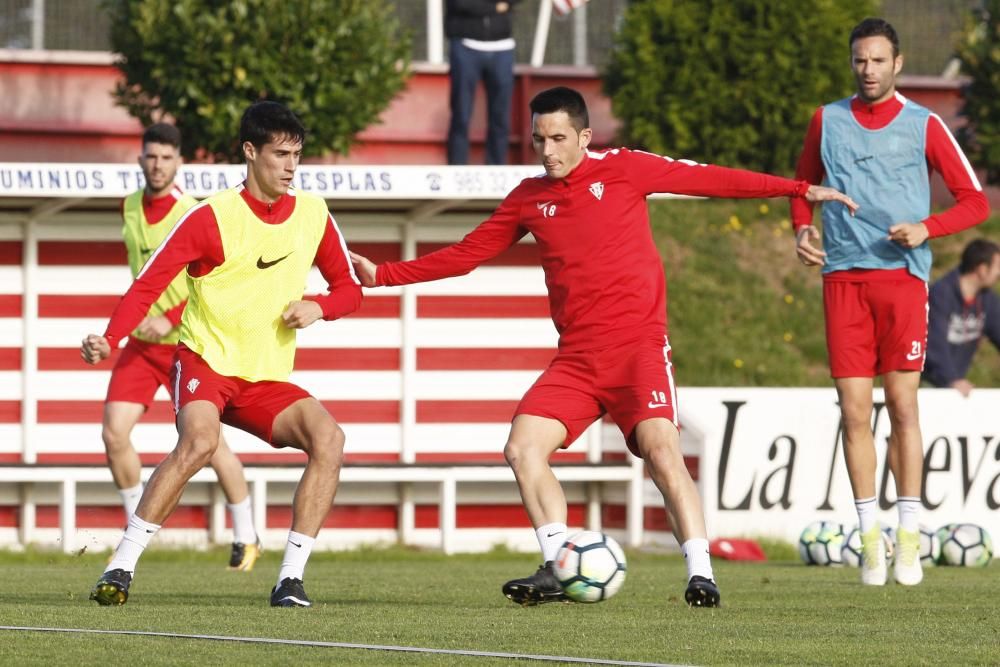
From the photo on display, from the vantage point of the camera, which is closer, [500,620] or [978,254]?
[500,620]

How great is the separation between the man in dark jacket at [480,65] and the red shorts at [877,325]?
7.39 meters

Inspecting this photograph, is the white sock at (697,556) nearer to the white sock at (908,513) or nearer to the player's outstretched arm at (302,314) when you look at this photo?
the player's outstretched arm at (302,314)

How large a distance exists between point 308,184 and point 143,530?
5.57 m

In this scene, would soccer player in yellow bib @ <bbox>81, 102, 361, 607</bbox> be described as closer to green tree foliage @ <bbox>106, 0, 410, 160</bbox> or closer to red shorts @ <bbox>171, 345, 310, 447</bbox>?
red shorts @ <bbox>171, 345, 310, 447</bbox>

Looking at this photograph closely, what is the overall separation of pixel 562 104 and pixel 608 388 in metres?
1.19

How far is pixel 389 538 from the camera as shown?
1480 centimetres

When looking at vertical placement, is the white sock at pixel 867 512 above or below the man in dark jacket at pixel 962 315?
below

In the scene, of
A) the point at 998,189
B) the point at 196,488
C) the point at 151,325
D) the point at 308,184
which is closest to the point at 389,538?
the point at 196,488

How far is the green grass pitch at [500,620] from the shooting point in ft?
20.5

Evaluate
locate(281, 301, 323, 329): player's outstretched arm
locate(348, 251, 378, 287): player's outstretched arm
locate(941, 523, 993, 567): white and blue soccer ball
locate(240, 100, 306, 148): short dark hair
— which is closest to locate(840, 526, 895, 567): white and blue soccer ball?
locate(941, 523, 993, 567): white and blue soccer ball

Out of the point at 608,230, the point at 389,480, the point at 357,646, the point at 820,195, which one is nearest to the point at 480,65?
the point at 389,480

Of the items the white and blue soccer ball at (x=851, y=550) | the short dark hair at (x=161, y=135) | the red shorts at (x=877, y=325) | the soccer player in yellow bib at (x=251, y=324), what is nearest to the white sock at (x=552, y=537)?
the soccer player in yellow bib at (x=251, y=324)

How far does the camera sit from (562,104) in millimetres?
8047

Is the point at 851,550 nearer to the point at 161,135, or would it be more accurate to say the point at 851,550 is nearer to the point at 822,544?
the point at 822,544
